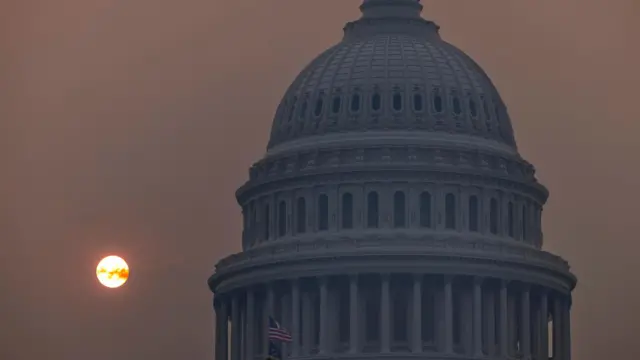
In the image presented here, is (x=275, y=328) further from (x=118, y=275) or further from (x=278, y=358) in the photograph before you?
(x=118, y=275)

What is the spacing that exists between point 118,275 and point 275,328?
52.8 feet

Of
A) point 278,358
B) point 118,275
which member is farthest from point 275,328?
point 118,275

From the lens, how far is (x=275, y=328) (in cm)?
17925

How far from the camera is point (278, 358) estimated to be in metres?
176

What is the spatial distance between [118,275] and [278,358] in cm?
1374

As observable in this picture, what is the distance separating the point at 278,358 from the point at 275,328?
3.92 meters

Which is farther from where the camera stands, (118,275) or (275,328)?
(275,328)

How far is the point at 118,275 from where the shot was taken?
166 m
